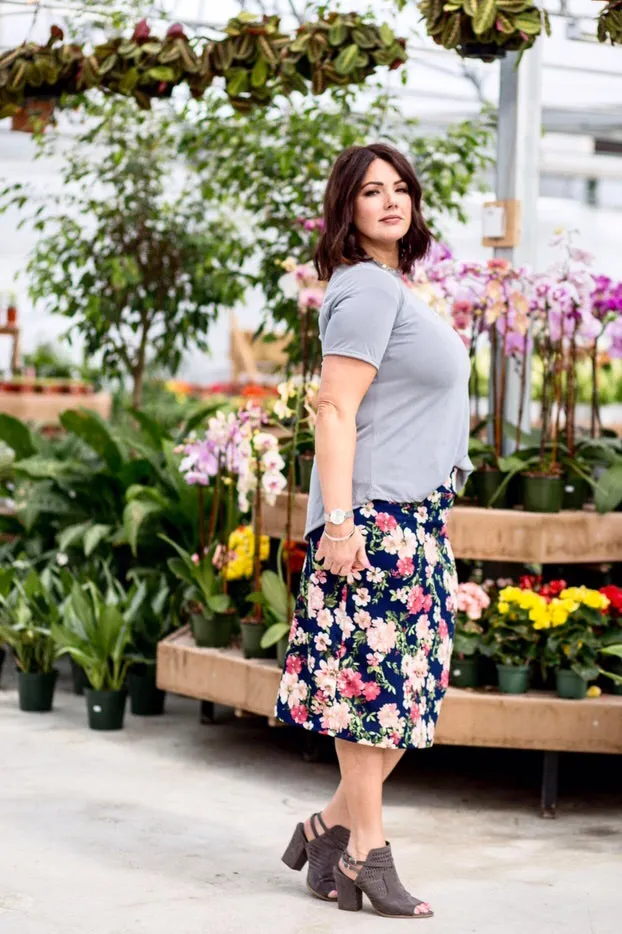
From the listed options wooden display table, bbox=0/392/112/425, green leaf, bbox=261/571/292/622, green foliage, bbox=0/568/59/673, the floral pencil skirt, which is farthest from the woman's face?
wooden display table, bbox=0/392/112/425

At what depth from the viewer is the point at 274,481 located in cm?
383

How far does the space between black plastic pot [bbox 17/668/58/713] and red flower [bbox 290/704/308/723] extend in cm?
200

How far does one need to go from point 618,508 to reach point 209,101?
2507 millimetres

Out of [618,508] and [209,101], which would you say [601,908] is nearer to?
[618,508]

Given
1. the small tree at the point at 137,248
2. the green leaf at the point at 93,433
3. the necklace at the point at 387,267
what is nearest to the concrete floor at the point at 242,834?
the green leaf at the point at 93,433

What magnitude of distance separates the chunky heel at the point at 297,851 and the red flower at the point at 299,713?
0.96ft

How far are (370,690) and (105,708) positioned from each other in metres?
1.86

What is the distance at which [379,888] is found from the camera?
2805mm

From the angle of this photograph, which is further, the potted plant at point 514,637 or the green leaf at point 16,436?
the green leaf at point 16,436

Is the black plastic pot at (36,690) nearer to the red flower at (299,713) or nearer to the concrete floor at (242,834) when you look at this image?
the concrete floor at (242,834)

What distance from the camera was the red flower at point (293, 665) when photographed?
2869 mm

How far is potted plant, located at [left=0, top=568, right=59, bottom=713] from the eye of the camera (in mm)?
4672

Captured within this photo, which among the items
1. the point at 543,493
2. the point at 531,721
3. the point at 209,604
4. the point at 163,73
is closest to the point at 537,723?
the point at 531,721

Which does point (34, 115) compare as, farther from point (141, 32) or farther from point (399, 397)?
point (399, 397)
